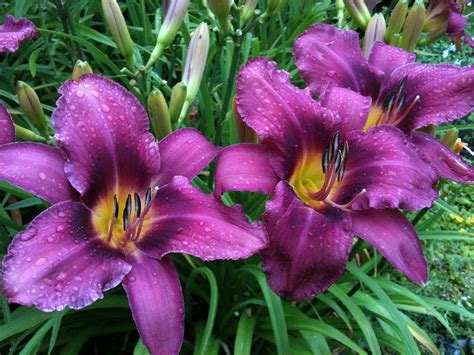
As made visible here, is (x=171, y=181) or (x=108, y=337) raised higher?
(x=171, y=181)

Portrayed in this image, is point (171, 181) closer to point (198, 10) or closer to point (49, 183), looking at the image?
point (49, 183)

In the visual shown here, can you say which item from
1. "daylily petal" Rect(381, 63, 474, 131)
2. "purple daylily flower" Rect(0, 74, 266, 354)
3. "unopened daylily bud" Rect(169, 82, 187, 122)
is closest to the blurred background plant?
"unopened daylily bud" Rect(169, 82, 187, 122)

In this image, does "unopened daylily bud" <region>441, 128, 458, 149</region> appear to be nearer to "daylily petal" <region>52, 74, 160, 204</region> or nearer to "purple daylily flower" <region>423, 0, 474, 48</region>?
"purple daylily flower" <region>423, 0, 474, 48</region>

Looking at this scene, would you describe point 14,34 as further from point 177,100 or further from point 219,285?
point 219,285

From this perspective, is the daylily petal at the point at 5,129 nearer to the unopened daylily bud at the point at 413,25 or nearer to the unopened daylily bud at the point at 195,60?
the unopened daylily bud at the point at 195,60

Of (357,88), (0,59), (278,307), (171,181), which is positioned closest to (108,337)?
(278,307)

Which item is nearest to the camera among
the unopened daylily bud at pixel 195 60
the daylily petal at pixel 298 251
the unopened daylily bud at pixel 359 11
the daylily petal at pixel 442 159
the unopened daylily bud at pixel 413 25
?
the daylily petal at pixel 298 251

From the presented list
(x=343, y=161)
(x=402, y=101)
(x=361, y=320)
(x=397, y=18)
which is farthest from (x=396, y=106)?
(x=361, y=320)

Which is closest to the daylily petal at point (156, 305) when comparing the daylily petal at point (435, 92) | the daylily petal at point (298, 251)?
the daylily petal at point (298, 251)
